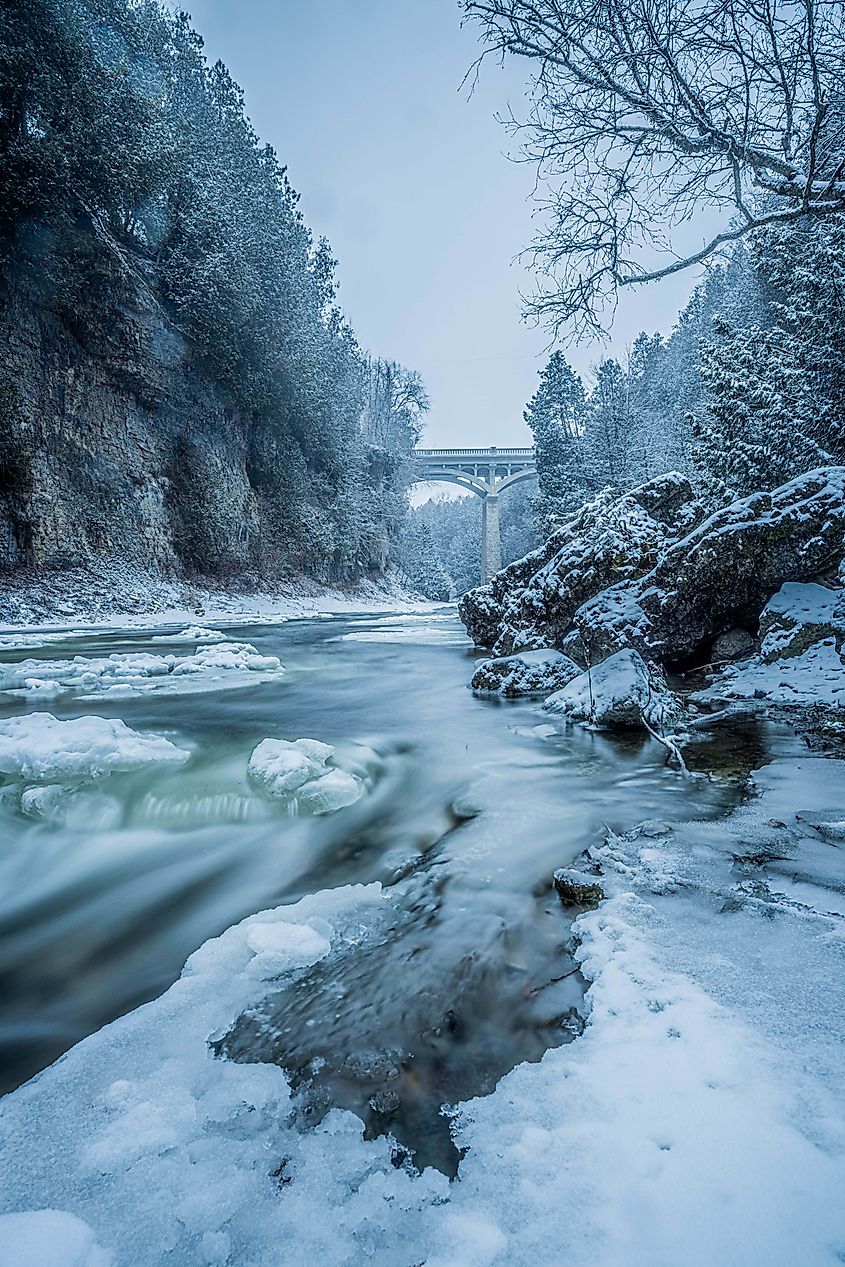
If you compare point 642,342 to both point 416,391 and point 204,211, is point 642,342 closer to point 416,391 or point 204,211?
point 416,391

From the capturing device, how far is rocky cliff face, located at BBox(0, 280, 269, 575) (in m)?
14.8

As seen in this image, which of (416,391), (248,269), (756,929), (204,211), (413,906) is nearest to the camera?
(756,929)

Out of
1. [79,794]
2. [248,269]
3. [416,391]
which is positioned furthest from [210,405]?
[416,391]

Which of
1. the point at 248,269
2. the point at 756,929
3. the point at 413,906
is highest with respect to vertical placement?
the point at 248,269

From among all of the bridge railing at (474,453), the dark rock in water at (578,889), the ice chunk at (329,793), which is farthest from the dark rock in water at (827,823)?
the bridge railing at (474,453)

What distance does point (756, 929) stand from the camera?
1772 millimetres

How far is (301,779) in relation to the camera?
344 centimetres

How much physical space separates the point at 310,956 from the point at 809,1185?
140 centimetres

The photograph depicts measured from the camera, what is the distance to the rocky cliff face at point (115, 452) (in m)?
14.8

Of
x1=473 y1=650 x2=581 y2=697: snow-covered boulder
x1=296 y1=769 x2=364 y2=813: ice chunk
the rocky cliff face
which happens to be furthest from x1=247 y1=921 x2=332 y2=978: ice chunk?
the rocky cliff face

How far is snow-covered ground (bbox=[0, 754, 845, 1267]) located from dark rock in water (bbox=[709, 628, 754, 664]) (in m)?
5.31

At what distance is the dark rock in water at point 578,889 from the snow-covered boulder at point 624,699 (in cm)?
241

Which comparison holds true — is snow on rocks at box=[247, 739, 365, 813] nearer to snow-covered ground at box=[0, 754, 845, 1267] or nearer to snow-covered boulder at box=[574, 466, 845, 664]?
snow-covered ground at box=[0, 754, 845, 1267]

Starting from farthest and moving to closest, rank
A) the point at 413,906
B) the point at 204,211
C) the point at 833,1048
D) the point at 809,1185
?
1. the point at 204,211
2. the point at 413,906
3. the point at 833,1048
4. the point at 809,1185
